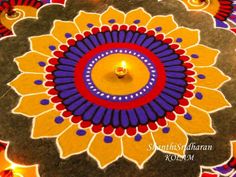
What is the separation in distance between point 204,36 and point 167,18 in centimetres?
21

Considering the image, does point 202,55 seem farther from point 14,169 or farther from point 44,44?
point 14,169

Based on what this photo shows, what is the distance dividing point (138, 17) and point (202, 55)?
1.30 feet

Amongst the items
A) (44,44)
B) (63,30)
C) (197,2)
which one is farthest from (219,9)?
(44,44)

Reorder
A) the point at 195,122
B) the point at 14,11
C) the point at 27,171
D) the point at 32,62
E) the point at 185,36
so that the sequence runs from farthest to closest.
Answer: the point at 14,11 < the point at 185,36 < the point at 32,62 < the point at 195,122 < the point at 27,171

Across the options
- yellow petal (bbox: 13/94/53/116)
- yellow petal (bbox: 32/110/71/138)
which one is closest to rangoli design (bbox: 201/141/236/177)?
yellow petal (bbox: 32/110/71/138)

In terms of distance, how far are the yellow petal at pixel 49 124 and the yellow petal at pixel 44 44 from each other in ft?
1.12

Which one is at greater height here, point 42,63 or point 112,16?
point 112,16

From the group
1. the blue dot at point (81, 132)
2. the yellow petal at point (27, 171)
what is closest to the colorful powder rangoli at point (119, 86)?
the blue dot at point (81, 132)

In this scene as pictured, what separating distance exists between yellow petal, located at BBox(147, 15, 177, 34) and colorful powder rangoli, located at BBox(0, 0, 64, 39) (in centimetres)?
50

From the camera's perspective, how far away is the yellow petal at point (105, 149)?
149 centimetres

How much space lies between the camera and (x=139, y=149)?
151cm

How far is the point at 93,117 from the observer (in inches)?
62.9

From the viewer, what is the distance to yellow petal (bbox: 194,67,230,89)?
1.71 m

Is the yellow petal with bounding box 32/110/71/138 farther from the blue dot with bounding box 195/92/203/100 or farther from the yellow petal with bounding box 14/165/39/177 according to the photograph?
the blue dot with bounding box 195/92/203/100
